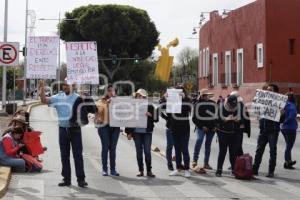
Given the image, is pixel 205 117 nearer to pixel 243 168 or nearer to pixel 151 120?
pixel 151 120

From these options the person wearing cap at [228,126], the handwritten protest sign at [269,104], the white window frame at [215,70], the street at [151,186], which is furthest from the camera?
the white window frame at [215,70]

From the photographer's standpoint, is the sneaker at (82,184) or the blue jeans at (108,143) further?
the blue jeans at (108,143)

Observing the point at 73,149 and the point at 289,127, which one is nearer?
the point at 73,149

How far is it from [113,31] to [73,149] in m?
66.2

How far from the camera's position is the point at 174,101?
13.3 m

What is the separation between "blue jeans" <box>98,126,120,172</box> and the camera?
42.9 feet

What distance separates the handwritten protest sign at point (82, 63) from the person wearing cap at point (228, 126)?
4316mm

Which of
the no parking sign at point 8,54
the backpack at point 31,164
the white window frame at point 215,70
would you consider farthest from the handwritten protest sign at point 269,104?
the white window frame at point 215,70

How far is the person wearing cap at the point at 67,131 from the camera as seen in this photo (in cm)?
1162

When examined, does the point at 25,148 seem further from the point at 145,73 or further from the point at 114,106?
the point at 145,73

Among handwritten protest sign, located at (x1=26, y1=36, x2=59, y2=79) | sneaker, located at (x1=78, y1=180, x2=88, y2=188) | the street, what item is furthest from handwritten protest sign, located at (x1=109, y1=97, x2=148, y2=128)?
handwritten protest sign, located at (x1=26, y1=36, x2=59, y2=79)

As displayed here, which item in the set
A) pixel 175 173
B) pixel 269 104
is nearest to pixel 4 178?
pixel 175 173

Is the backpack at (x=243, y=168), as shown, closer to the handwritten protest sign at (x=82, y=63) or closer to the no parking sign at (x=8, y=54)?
the handwritten protest sign at (x=82, y=63)

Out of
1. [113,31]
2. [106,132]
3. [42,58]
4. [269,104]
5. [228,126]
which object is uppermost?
[113,31]
